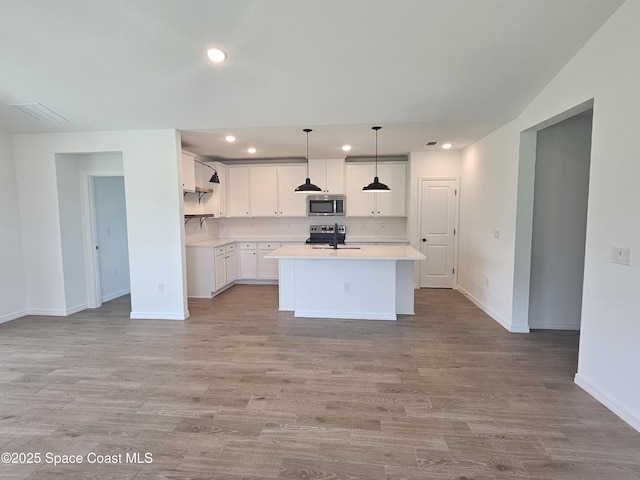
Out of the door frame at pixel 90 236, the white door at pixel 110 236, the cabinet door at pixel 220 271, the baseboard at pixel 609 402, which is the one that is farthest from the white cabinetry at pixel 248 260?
the baseboard at pixel 609 402

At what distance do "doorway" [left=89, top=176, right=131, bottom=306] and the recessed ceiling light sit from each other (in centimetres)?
331

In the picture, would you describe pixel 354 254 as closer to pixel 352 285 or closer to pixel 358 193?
pixel 352 285

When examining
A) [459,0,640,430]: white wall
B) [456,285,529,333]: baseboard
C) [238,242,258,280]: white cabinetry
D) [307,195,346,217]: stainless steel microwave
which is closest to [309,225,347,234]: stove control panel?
[307,195,346,217]: stainless steel microwave

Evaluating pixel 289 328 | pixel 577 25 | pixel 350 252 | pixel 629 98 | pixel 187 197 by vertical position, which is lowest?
pixel 289 328

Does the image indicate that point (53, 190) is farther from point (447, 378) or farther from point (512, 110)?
point (512, 110)

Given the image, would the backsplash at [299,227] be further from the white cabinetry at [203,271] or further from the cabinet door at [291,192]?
the white cabinetry at [203,271]

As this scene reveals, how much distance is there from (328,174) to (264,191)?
1342 mm

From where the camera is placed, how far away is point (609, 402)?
2.29 metres

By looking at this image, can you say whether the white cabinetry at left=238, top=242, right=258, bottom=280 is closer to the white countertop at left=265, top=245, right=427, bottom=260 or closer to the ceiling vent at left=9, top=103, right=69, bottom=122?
the white countertop at left=265, top=245, right=427, bottom=260

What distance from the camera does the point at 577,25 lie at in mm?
2355

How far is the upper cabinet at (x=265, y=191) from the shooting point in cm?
620

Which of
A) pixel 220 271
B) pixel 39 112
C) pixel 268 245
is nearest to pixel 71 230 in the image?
pixel 39 112

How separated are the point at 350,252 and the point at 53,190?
424cm

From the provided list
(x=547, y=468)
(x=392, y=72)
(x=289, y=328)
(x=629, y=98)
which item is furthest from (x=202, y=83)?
(x=547, y=468)
